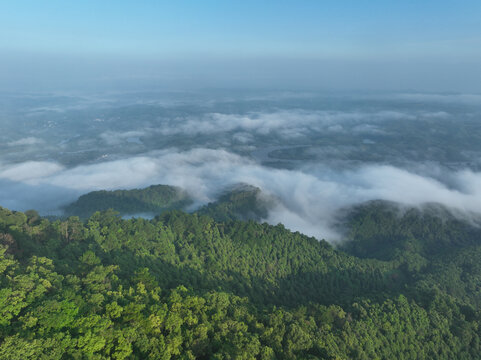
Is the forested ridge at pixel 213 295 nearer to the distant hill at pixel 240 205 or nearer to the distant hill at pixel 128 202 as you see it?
the distant hill at pixel 240 205

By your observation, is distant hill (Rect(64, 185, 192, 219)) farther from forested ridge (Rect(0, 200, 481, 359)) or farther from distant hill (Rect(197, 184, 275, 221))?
forested ridge (Rect(0, 200, 481, 359))

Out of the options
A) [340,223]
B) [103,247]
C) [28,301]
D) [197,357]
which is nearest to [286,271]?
[103,247]

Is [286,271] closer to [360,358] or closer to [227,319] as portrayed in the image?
[360,358]

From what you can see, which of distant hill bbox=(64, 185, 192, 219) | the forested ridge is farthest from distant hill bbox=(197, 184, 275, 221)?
the forested ridge

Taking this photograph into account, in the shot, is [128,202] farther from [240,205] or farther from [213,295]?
[213,295]

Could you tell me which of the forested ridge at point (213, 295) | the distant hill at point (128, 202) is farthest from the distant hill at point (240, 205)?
the forested ridge at point (213, 295)
